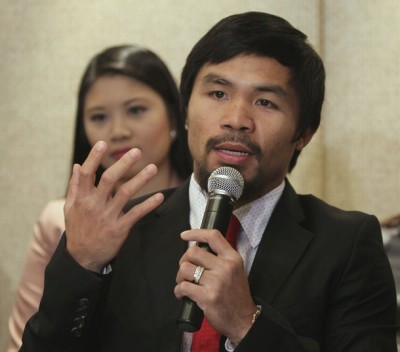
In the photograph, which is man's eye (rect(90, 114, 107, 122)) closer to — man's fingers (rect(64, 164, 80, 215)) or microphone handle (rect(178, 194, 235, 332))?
man's fingers (rect(64, 164, 80, 215))

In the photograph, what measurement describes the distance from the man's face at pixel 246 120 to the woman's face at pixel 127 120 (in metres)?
A: 0.67

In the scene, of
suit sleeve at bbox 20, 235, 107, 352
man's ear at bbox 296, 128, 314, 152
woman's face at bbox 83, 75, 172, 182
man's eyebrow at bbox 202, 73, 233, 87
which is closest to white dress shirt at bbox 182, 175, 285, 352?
man's ear at bbox 296, 128, 314, 152

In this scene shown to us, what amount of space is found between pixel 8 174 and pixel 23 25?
2.05 ft

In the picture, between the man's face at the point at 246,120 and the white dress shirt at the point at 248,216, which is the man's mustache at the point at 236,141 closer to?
the man's face at the point at 246,120

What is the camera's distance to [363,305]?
5.17ft

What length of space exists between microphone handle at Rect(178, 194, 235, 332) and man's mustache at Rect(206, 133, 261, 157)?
0.92 ft

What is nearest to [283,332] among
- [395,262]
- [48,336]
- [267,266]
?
[267,266]

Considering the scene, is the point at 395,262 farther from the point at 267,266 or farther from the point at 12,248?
the point at 12,248

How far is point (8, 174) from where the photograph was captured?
3.04m

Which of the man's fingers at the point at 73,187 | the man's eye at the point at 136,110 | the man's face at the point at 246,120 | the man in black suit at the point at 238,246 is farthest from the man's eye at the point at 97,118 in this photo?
the man's fingers at the point at 73,187

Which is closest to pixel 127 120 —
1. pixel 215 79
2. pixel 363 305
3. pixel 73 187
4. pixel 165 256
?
pixel 215 79

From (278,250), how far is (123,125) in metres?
0.95

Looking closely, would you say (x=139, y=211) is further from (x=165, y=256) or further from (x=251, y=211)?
(x=251, y=211)

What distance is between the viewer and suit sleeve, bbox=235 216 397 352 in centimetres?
153
